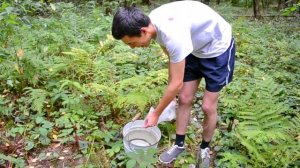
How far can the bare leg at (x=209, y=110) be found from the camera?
9.23 feet

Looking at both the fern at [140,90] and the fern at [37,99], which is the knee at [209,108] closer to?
the fern at [140,90]

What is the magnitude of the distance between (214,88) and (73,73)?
2.30 m

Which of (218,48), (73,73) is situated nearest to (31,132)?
(73,73)

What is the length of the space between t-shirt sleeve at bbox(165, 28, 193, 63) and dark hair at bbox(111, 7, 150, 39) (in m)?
0.22

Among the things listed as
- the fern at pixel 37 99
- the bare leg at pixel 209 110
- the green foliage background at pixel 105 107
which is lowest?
the green foliage background at pixel 105 107

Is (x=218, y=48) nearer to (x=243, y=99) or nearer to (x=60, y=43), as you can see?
(x=243, y=99)

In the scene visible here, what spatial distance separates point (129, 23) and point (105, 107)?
5.65 feet

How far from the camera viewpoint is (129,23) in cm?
227

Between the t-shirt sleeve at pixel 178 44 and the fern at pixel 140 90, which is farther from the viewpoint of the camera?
the fern at pixel 140 90

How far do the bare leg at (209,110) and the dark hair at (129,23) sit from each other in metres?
0.93

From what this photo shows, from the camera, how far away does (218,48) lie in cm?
267

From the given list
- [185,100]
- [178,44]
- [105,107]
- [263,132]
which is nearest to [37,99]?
[105,107]

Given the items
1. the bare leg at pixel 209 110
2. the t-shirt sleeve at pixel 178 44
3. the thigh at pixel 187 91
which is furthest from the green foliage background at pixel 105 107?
the t-shirt sleeve at pixel 178 44

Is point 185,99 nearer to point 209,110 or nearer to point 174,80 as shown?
point 209,110
